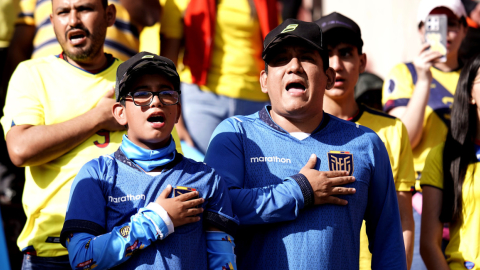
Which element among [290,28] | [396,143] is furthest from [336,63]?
[290,28]

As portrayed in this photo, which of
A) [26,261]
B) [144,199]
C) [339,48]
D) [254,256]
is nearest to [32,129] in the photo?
[26,261]

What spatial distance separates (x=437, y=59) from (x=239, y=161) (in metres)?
2.24

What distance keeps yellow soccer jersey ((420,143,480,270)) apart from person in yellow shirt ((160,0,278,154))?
1.63 m

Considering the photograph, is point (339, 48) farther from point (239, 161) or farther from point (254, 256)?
point (254, 256)

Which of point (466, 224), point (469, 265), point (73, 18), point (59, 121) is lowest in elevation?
point (469, 265)

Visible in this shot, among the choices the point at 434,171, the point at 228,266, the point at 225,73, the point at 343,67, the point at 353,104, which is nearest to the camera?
the point at 228,266

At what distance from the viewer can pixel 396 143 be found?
369 cm

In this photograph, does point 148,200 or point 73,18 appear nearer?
point 148,200

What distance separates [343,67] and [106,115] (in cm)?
154

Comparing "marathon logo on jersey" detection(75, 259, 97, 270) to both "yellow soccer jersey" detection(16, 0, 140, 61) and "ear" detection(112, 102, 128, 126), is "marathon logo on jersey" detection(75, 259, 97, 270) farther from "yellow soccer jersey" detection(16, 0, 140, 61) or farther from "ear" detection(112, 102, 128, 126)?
"yellow soccer jersey" detection(16, 0, 140, 61)

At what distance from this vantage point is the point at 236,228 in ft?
8.80

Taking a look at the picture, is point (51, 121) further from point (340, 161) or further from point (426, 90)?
point (426, 90)

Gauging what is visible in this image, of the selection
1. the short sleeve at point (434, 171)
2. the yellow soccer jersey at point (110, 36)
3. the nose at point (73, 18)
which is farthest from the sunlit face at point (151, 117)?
the short sleeve at point (434, 171)

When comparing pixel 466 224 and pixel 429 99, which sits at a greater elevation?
pixel 429 99
